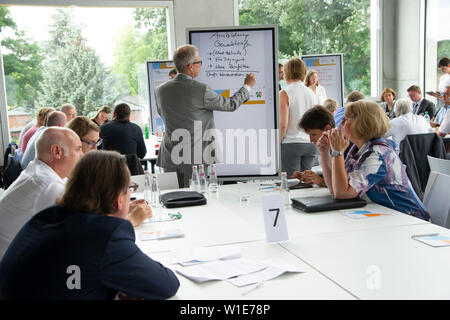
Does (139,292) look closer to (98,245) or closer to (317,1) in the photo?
(98,245)

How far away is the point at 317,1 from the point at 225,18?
2.14 meters

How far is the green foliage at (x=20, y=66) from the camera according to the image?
7805 mm

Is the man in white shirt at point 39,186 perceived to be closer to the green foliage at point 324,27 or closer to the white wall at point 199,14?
the white wall at point 199,14

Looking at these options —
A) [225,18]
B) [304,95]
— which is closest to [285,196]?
[304,95]

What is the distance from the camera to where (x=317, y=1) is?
948 centimetres

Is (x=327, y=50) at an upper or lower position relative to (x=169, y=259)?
upper

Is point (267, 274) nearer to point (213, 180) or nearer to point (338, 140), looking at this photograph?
point (338, 140)

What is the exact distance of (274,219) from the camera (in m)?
2.02

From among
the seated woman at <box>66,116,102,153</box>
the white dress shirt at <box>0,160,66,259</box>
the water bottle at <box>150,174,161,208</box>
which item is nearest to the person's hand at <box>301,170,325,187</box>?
the water bottle at <box>150,174,161,208</box>

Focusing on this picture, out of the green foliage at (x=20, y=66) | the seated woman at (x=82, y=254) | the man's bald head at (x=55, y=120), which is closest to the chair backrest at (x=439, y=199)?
the seated woman at (x=82, y=254)

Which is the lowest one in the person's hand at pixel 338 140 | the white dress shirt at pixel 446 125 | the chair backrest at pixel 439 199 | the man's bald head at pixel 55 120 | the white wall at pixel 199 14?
the chair backrest at pixel 439 199

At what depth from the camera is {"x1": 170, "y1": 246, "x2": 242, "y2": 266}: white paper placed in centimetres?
182

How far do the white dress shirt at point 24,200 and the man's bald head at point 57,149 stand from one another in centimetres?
13

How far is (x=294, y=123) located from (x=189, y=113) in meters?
1.26
